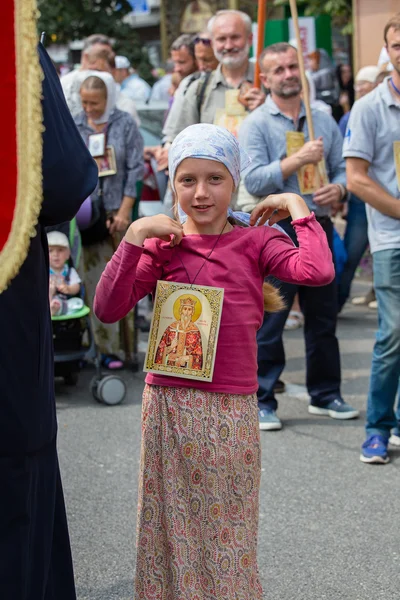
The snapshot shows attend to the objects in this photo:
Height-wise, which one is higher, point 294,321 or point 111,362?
point 294,321

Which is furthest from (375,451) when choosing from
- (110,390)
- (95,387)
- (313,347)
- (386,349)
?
(95,387)

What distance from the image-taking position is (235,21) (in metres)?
6.81

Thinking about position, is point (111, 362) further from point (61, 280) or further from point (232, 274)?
point (232, 274)

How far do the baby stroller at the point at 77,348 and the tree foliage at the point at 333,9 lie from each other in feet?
44.7

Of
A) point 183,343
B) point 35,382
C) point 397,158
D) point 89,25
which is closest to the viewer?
point 35,382

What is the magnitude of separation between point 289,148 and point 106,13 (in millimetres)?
20710

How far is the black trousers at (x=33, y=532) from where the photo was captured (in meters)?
2.52

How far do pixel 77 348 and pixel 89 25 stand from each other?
1960cm

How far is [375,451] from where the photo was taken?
5.29m

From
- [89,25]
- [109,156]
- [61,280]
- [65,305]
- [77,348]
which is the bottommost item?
[77,348]

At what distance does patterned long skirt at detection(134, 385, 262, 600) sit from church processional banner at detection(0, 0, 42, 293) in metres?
0.91

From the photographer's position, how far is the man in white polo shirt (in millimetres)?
5172

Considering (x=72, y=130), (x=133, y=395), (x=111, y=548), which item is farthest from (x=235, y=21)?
(x=72, y=130)

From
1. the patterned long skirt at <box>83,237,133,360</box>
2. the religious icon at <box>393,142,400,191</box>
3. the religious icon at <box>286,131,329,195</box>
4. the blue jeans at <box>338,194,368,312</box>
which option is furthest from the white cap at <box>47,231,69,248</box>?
the blue jeans at <box>338,194,368,312</box>
